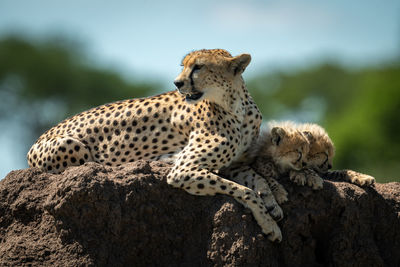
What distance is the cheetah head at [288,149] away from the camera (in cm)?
510

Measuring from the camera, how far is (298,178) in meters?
4.88

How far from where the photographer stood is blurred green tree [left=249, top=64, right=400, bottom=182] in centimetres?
1945

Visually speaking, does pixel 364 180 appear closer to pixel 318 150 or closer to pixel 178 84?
pixel 318 150

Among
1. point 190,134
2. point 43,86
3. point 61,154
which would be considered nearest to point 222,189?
point 190,134

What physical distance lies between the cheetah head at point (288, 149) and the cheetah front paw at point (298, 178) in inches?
5.4

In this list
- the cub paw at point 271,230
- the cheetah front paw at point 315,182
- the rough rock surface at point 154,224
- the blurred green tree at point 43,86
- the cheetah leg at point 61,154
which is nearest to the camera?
the rough rock surface at point 154,224

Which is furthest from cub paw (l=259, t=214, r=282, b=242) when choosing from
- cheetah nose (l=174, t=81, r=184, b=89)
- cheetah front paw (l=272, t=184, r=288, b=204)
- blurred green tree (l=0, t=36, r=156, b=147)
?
blurred green tree (l=0, t=36, r=156, b=147)

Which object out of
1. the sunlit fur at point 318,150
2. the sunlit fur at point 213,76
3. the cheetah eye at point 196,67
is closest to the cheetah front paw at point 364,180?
the sunlit fur at point 318,150

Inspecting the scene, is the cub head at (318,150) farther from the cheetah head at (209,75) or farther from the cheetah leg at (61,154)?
the cheetah leg at (61,154)

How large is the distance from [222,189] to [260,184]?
1.14ft

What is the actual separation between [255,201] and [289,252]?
1.66 ft

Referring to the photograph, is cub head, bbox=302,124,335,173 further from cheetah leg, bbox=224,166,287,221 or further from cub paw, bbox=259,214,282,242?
cub paw, bbox=259,214,282,242

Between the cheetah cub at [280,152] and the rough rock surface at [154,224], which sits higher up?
the cheetah cub at [280,152]

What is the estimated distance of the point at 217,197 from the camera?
467 cm
